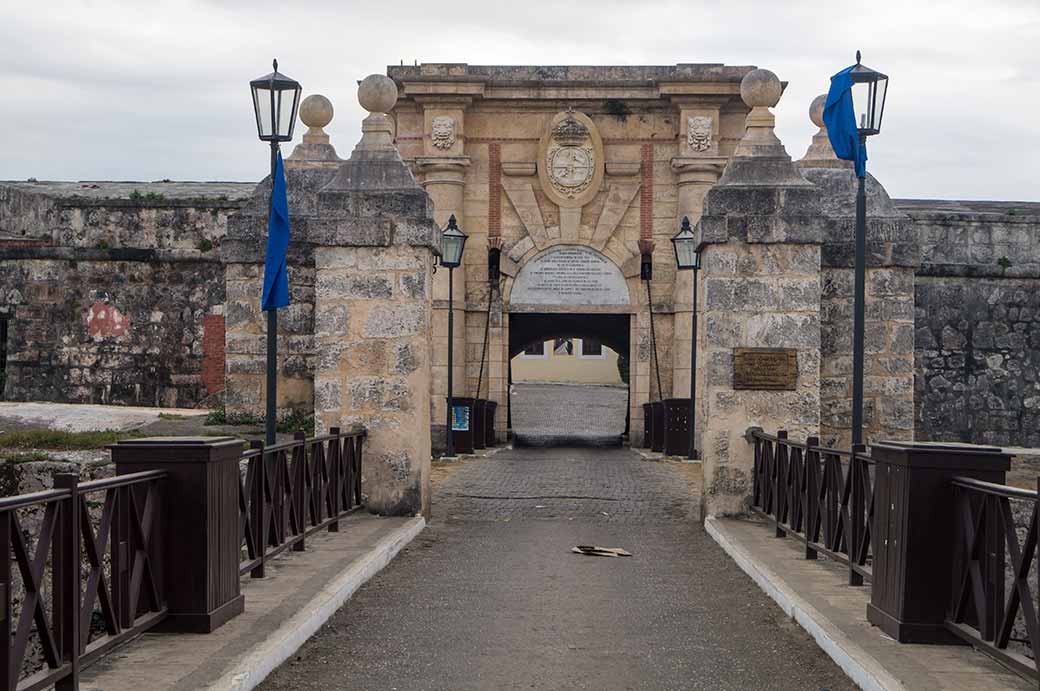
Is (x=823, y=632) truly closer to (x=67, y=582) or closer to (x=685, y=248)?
(x=67, y=582)

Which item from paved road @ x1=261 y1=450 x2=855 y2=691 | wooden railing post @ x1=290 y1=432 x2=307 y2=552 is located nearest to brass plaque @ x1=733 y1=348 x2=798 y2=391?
paved road @ x1=261 y1=450 x2=855 y2=691

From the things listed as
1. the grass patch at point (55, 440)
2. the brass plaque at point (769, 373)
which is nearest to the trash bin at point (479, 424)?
the grass patch at point (55, 440)

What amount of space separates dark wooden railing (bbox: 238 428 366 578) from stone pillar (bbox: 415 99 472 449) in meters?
11.9

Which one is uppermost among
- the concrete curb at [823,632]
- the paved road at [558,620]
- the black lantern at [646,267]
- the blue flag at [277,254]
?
Result: the black lantern at [646,267]

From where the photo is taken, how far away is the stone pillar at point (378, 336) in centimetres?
1145

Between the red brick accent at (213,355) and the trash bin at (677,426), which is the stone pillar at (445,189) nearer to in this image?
the red brick accent at (213,355)

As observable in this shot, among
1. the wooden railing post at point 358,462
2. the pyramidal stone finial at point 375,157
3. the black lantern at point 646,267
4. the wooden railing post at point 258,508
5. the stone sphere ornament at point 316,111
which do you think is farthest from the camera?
the black lantern at point 646,267

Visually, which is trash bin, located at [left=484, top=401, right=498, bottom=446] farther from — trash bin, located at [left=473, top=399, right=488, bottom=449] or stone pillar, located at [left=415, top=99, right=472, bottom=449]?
stone pillar, located at [left=415, top=99, right=472, bottom=449]

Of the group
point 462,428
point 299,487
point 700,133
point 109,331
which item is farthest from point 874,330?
point 109,331

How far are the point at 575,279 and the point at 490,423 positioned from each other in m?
3.07

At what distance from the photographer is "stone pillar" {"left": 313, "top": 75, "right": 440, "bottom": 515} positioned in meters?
11.4

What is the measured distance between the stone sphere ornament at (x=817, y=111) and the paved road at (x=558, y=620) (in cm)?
452

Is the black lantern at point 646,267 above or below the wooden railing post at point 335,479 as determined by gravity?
above

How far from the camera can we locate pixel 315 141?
14430mm
